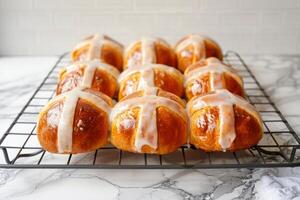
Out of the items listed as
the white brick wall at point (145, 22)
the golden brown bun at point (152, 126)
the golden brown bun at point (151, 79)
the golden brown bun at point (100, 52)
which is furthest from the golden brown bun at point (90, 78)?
the white brick wall at point (145, 22)

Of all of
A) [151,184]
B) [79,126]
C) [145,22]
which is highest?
[145,22]

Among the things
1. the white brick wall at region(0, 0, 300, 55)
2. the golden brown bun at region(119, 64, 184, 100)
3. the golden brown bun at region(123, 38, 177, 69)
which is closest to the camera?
the golden brown bun at region(119, 64, 184, 100)

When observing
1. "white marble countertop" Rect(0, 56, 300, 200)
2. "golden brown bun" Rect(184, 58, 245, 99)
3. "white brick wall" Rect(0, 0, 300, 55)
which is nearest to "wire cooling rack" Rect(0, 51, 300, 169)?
"white marble countertop" Rect(0, 56, 300, 200)

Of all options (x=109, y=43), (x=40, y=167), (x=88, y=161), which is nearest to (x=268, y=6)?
(x=109, y=43)

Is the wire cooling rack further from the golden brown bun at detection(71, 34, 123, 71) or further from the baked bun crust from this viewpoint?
the golden brown bun at detection(71, 34, 123, 71)

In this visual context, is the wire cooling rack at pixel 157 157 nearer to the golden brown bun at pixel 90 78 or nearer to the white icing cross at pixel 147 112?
the white icing cross at pixel 147 112

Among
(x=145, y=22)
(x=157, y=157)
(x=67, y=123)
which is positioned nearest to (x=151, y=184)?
(x=157, y=157)

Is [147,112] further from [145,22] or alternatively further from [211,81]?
[145,22]
